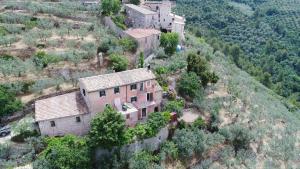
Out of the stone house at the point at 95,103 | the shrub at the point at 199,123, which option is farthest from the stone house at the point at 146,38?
the shrub at the point at 199,123

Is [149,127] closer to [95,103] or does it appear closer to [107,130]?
[107,130]

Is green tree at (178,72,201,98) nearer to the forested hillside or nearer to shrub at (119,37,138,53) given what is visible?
shrub at (119,37,138,53)

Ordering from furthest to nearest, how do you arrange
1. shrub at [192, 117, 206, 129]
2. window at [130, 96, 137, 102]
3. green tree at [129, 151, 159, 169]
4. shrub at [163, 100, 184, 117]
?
1. shrub at [192, 117, 206, 129]
2. shrub at [163, 100, 184, 117]
3. window at [130, 96, 137, 102]
4. green tree at [129, 151, 159, 169]

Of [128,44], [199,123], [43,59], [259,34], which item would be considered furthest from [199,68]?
[259,34]

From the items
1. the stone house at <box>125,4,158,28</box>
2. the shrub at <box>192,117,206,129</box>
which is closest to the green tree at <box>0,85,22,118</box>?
the shrub at <box>192,117,206,129</box>

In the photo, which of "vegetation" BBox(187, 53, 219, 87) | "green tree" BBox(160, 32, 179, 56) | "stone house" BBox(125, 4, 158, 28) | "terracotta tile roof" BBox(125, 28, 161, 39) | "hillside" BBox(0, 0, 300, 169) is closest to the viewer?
"hillside" BBox(0, 0, 300, 169)

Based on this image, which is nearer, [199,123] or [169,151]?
[169,151]

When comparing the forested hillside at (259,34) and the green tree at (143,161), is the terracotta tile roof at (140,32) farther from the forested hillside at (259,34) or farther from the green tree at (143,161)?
the forested hillside at (259,34)
